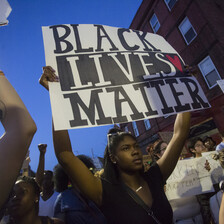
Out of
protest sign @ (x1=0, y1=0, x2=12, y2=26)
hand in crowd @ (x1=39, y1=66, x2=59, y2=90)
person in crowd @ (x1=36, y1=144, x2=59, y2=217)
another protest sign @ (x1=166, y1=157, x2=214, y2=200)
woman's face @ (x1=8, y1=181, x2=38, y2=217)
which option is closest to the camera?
protest sign @ (x1=0, y1=0, x2=12, y2=26)

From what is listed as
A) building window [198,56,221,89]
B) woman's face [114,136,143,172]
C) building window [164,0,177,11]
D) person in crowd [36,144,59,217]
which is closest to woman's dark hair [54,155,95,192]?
person in crowd [36,144,59,217]

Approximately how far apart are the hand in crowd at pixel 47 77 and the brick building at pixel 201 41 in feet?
30.5

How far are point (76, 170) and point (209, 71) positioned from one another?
10.3 meters

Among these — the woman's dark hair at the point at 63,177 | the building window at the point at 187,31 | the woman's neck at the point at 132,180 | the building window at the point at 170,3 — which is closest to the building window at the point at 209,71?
the building window at the point at 187,31

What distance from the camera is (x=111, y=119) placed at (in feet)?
5.01

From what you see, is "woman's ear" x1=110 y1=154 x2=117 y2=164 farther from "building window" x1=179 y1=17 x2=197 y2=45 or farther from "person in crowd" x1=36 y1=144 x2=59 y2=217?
"building window" x1=179 y1=17 x2=197 y2=45

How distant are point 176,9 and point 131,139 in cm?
1228

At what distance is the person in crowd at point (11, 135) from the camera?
65 cm

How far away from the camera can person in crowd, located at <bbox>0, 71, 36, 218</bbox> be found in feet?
2.13

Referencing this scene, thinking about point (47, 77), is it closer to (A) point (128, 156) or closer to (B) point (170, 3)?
(A) point (128, 156)

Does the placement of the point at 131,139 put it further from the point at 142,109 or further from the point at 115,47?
the point at 115,47

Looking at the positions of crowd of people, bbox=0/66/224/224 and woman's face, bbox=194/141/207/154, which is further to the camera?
woman's face, bbox=194/141/207/154

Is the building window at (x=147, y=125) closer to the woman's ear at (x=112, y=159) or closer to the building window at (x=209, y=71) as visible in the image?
the building window at (x=209, y=71)

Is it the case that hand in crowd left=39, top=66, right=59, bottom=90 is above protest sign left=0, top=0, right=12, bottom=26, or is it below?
below
